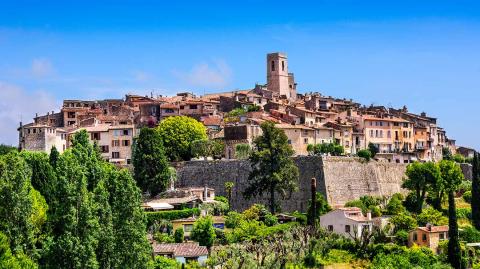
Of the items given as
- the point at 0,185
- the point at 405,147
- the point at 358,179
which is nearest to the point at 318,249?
the point at 358,179

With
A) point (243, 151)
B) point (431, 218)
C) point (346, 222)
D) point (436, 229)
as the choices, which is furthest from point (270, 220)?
point (243, 151)

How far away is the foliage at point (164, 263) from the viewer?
4616 centimetres

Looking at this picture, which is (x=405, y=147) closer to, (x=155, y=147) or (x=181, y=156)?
(x=181, y=156)

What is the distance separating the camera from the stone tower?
11169 cm

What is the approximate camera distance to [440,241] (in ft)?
192

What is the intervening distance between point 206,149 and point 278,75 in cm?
3900

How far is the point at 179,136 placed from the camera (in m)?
77.4

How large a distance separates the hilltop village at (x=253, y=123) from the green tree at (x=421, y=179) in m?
9.02

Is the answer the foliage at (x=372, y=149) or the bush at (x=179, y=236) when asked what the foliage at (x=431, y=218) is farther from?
the bush at (x=179, y=236)

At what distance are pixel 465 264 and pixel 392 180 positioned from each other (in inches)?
757

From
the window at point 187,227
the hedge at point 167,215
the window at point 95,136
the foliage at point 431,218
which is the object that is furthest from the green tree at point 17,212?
the window at point 95,136

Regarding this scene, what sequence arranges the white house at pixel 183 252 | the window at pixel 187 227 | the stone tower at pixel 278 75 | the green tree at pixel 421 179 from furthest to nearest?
the stone tower at pixel 278 75
the green tree at pixel 421 179
the window at pixel 187 227
the white house at pixel 183 252

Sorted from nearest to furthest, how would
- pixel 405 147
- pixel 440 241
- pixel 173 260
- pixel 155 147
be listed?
pixel 173 260 < pixel 440 241 < pixel 155 147 < pixel 405 147

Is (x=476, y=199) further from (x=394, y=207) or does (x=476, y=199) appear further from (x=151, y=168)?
(x=151, y=168)
